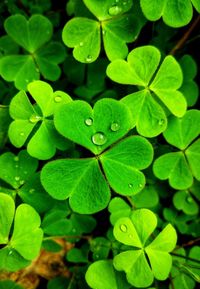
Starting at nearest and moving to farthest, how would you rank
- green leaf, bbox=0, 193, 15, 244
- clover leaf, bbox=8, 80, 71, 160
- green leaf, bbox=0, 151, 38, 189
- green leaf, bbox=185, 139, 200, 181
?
green leaf, bbox=0, 193, 15, 244 → clover leaf, bbox=8, 80, 71, 160 → green leaf, bbox=0, 151, 38, 189 → green leaf, bbox=185, 139, 200, 181

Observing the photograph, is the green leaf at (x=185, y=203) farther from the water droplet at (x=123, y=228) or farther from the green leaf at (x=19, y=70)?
the green leaf at (x=19, y=70)

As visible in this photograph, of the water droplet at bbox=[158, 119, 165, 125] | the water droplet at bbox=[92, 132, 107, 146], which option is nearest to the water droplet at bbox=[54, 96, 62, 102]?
the water droplet at bbox=[92, 132, 107, 146]

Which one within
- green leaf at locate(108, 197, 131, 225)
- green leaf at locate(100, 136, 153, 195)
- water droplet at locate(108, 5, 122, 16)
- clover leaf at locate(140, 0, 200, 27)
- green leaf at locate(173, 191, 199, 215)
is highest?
clover leaf at locate(140, 0, 200, 27)

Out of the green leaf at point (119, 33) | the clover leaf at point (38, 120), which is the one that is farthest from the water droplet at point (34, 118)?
the green leaf at point (119, 33)

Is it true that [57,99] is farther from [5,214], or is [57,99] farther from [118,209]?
[118,209]

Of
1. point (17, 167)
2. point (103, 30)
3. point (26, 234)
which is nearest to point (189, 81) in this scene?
point (103, 30)

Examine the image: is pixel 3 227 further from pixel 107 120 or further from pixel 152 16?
pixel 152 16

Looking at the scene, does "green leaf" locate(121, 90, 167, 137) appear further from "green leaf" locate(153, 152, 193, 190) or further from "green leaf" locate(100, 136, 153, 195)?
"green leaf" locate(153, 152, 193, 190)

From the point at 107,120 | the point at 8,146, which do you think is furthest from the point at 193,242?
the point at 8,146
